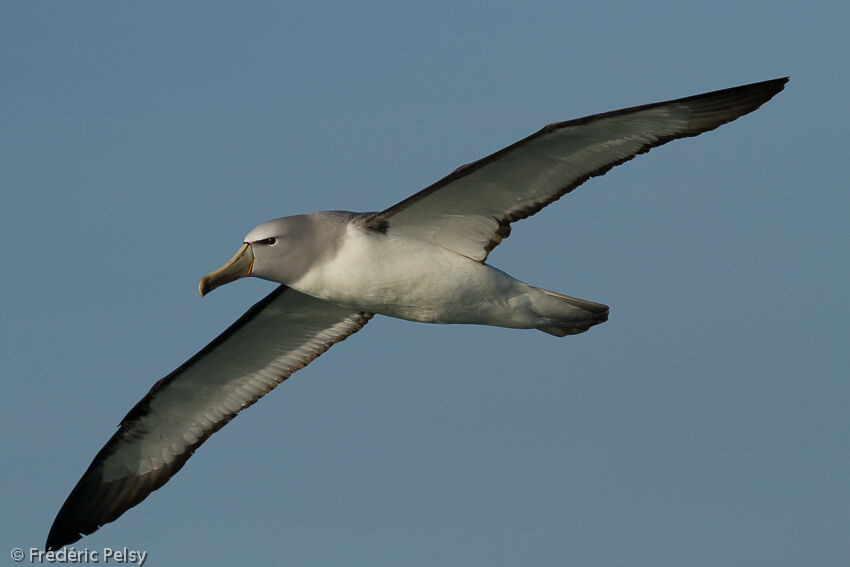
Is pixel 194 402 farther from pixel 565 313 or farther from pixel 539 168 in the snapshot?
pixel 539 168

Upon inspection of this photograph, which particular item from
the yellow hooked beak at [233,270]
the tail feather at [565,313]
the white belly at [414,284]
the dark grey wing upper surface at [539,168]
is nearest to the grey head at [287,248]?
the yellow hooked beak at [233,270]

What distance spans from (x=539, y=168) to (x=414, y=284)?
1.69 meters

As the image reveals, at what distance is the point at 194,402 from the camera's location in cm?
1387

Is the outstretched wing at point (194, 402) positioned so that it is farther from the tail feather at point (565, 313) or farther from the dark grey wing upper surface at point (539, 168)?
the tail feather at point (565, 313)

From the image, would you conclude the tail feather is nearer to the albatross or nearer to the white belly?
the albatross

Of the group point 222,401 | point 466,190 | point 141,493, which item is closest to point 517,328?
point 466,190

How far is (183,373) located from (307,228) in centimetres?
338

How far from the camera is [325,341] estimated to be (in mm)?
13492

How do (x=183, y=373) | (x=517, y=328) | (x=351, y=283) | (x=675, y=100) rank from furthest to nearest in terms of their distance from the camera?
(x=183, y=373)
(x=517, y=328)
(x=351, y=283)
(x=675, y=100)

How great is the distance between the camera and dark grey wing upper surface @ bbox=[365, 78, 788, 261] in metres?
10.3

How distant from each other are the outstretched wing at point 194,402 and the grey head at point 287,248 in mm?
1820

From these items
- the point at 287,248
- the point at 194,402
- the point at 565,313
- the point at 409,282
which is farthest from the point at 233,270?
the point at 565,313

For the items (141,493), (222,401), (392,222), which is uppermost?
(392,222)

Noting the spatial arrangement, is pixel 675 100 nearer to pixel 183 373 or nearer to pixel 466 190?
pixel 466 190
